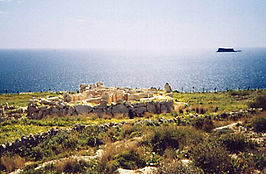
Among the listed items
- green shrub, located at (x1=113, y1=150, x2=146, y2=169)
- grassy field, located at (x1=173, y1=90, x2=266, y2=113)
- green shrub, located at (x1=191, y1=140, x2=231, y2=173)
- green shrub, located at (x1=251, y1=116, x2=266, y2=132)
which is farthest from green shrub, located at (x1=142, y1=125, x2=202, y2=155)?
grassy field, located at (x1=173, y1=90, x2=266, y2=113)

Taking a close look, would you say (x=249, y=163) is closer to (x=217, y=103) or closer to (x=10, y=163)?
(x=10, y=163)

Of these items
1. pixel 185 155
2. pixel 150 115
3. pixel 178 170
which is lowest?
pixel 150 115

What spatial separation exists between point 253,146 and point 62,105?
17.0m

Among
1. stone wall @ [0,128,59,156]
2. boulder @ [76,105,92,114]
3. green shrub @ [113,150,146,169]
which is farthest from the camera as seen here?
boulder @ [76,105,92,114]

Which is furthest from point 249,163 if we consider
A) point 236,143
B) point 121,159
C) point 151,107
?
point 151,107

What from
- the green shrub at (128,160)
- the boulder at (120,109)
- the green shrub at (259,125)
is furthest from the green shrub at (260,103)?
the green shrub at (128,160)

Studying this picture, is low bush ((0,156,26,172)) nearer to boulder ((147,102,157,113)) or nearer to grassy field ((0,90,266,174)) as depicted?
grassy field ((0,90,266,174))

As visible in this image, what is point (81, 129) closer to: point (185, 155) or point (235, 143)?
point (185, 155)

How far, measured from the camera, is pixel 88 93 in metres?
28.3

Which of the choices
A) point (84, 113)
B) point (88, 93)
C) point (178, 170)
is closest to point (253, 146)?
point (178, 170)

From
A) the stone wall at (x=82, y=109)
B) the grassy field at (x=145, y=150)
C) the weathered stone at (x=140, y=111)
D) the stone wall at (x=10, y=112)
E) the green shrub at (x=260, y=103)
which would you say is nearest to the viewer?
the grassy field at (x=145, y=150)

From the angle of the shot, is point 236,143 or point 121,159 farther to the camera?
point 236,143

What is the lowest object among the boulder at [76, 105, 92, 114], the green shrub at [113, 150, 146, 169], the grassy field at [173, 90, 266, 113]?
the grassy field at [173, 90, 266, 113]

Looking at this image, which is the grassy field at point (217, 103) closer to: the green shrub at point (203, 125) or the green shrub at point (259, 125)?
the green shrub at point (203, 125)
